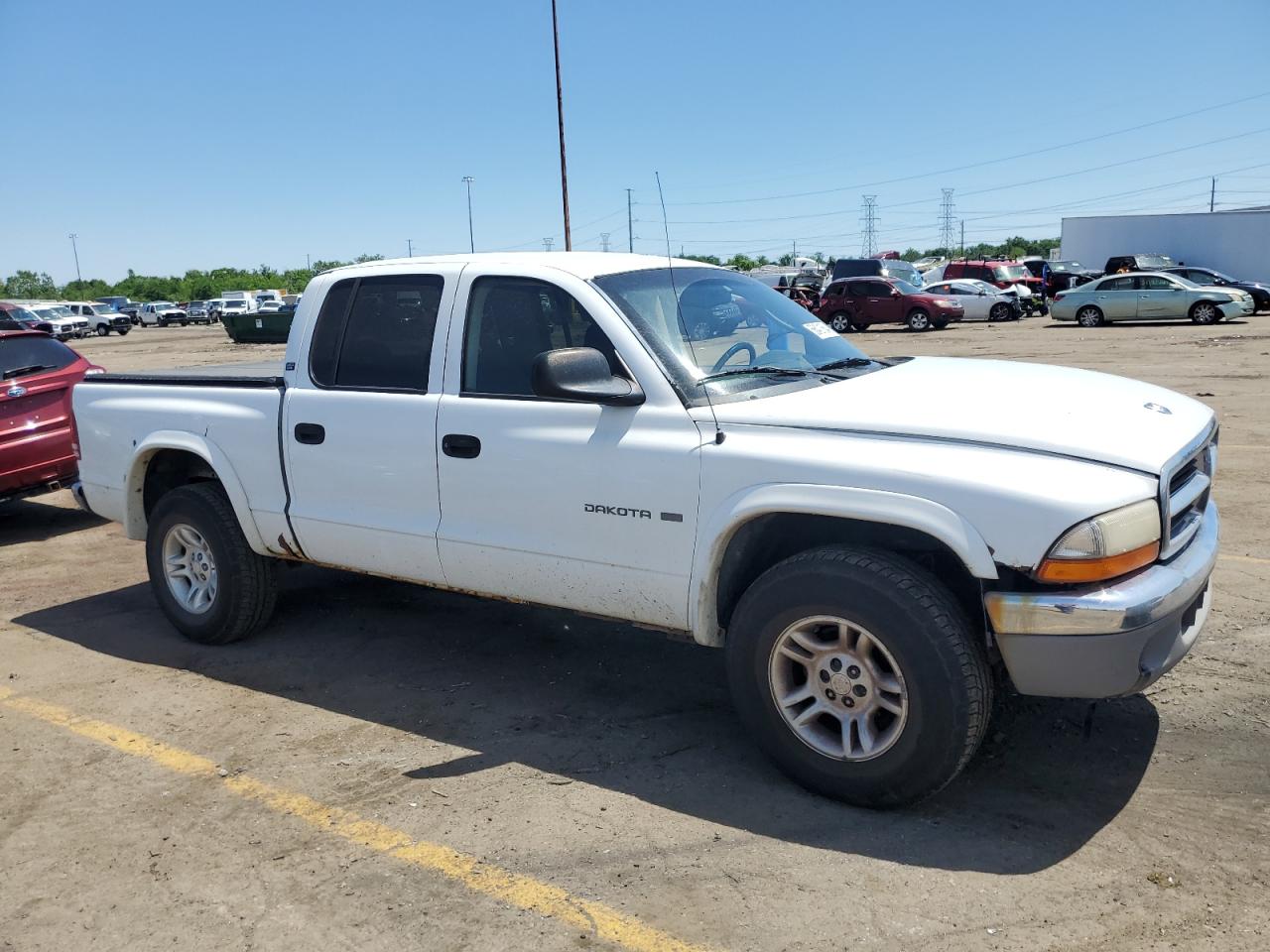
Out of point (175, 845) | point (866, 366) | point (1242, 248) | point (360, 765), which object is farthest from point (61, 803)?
point (1242, 248)

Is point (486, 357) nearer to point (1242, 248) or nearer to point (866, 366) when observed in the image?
point (866, 366)

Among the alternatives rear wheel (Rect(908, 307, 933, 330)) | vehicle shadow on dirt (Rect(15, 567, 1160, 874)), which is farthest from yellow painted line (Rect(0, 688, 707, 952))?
rear wheel (Rect(908, 307, 933, 330))

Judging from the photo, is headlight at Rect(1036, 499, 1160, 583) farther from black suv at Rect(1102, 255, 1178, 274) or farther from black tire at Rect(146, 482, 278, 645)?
black suv at Rect(1102, 255, 1178, 274)

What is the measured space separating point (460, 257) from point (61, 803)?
2688 millimetres

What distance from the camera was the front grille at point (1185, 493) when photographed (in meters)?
3.31

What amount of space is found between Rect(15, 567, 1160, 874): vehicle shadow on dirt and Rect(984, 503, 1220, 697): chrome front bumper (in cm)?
56

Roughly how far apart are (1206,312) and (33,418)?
2609cm

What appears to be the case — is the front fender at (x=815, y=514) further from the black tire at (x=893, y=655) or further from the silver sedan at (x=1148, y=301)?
the silver sedan at (x=1148, y=301)

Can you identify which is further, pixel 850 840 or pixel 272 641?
pixel 272 641

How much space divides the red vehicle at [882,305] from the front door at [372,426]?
25.1m

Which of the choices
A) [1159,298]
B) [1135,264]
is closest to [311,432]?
[1159,298]

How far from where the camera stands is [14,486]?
8211 millimetres

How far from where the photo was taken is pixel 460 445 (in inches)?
172

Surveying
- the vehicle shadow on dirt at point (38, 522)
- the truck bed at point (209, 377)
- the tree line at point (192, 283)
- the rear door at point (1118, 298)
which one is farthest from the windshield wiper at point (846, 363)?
the tree line at point (192, 283)
